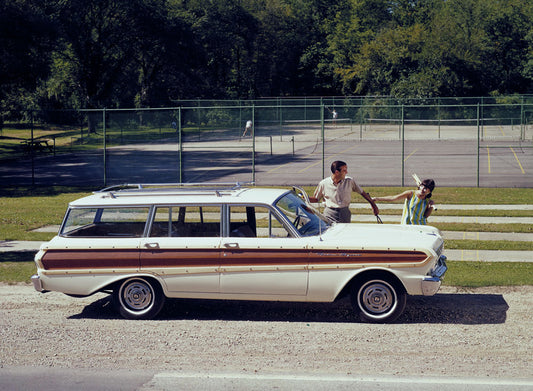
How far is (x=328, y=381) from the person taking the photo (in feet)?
21.2

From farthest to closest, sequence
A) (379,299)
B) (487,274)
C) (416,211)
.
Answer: (487,274)
(416,211)
(379,299)

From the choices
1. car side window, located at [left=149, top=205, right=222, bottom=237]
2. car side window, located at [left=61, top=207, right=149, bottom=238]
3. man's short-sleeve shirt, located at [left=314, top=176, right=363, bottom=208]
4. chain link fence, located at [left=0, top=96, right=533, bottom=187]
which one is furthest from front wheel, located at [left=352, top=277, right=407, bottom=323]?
chain link fence, located at [left=0, top=96, right=533, bottom=187]

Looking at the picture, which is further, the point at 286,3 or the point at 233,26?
the point at 286,3

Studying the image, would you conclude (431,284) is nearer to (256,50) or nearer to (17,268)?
(17,268)

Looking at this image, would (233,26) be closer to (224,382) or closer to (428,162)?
(428,162)

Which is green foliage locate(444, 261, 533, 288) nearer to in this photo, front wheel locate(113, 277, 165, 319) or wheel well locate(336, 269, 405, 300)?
wheel well locate(336, 269, 405, 300)

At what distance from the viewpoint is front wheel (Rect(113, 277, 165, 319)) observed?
8.73m

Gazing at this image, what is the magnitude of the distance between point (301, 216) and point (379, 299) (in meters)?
1.43

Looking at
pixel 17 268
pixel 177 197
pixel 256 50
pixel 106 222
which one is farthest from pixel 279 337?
pixel 256 50

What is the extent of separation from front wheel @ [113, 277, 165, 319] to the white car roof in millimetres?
995

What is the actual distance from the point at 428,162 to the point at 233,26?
47.4 metres

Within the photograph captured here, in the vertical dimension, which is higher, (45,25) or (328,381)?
(45,25)

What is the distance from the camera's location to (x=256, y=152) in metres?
38.3

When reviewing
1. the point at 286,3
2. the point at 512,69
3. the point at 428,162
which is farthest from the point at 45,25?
the point at 286,3
